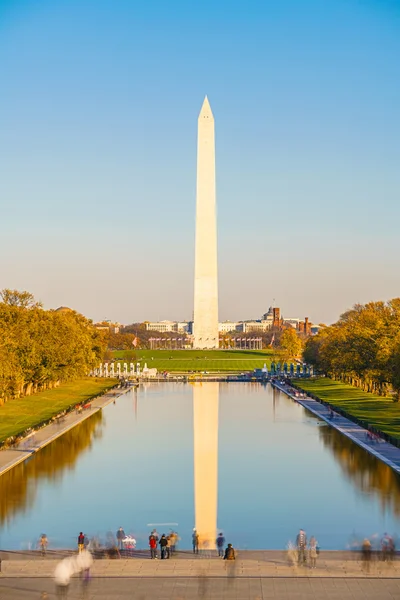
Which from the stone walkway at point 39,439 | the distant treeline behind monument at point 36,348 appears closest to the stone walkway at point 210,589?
the stone walkway at point 39,439

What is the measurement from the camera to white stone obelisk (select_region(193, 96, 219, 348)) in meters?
118

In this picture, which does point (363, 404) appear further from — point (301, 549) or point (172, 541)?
point (301, 549)

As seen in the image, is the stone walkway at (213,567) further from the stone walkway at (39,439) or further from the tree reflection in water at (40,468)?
the stone walkway at (39,439)

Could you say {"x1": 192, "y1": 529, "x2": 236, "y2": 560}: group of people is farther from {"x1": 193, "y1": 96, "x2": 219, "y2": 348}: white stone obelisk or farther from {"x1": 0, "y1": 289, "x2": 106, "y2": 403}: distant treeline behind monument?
{"x1": 193, "y1": 96, "x2": 219, "y2": 348}: white stone obelisk

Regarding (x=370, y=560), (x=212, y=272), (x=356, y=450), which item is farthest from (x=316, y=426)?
(x=212, y=272)

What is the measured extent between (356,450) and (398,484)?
28.4 ft

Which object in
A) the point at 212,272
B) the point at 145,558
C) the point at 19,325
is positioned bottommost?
the point at 145,558

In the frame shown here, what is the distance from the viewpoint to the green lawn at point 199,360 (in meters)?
112

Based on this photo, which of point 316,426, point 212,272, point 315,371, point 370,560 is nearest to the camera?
point 370,560

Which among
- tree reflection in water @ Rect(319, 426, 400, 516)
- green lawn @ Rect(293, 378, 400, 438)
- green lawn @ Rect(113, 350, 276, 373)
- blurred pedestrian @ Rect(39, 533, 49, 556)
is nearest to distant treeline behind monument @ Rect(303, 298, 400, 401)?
green lawn @ Rect(293, 378, 400, 438)

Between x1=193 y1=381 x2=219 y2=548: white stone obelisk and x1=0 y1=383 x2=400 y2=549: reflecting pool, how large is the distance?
2.5 inches

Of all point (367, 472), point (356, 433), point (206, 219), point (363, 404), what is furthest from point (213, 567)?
point (206, 219)

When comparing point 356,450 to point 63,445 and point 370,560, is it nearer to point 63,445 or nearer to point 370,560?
point 63,445

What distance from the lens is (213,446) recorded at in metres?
40.6
